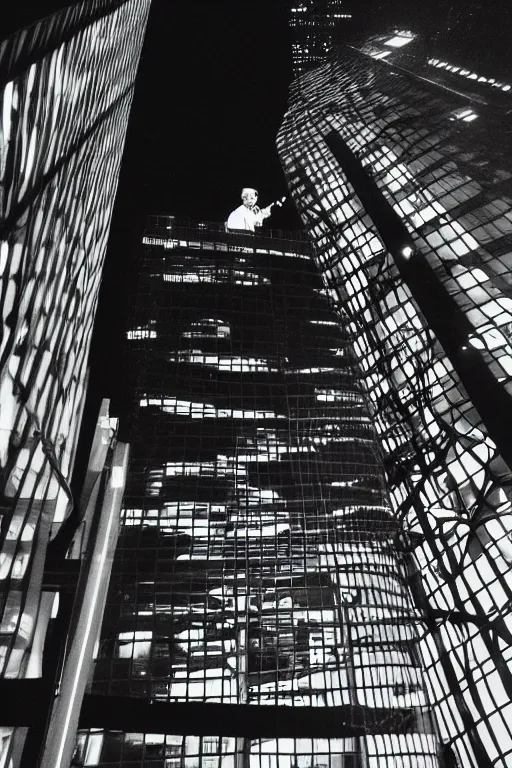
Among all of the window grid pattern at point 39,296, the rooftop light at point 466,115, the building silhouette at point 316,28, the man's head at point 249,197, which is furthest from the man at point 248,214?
the building silhouette at point 316,28

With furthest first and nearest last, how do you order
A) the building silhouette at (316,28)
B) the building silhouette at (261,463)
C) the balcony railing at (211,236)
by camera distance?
the building silhouette at (316,28) < the balcony railing at (211,236) < the building silhouette at (261,463)

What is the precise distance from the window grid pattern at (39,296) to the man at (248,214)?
9.36 meters

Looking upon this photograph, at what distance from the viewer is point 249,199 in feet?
91.7

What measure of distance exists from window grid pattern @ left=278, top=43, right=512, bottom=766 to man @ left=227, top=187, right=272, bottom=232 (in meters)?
2.80

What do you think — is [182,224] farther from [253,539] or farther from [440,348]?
[253,539]

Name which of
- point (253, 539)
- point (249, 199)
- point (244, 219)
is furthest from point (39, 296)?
point (249, 199)

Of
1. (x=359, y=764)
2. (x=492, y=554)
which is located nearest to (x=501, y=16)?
(x=492, y=554)

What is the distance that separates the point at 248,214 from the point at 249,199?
870 mm

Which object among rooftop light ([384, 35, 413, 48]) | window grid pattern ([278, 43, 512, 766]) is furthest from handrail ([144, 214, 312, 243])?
rooftop light ([384, 35, 413, 48])

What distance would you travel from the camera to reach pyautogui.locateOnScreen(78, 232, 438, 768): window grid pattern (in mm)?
15672

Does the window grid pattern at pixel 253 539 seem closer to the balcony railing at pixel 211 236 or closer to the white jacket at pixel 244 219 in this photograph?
the balcony railing at pixel 211 236

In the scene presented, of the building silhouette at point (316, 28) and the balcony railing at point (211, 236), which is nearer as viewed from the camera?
the balcony railing at point (211, 236)

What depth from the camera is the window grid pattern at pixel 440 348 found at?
53.3ft

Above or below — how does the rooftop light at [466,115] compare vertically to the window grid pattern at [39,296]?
above
